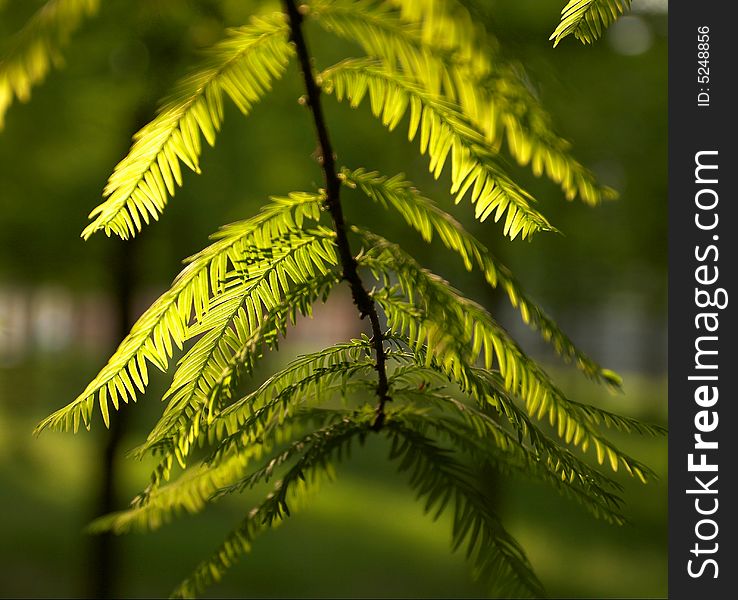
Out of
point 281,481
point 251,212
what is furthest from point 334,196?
point 251,212

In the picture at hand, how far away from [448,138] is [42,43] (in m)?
0.41

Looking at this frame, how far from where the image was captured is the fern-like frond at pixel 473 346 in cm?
77

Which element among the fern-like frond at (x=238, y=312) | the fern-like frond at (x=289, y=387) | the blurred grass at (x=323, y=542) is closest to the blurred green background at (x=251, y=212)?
the blurred grass at (x=323, y=542)

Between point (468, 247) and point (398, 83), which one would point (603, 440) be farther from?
point (398, 83)

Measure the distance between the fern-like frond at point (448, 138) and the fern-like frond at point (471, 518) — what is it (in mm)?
307

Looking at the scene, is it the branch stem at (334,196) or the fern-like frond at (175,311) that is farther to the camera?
the fern-like frond at (175,311)

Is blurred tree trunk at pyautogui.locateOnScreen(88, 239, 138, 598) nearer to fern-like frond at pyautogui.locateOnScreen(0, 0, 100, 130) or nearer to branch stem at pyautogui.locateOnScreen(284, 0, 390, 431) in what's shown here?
branch stem at pyautogui.locateOnScreen(284, 0, 390, 431)

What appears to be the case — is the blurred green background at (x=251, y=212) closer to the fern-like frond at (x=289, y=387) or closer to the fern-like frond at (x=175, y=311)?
the fern-like frond at (x=175, y=311)

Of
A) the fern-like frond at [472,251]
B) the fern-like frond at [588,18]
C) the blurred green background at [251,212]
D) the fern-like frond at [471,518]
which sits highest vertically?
the blurred green background at [251,212]

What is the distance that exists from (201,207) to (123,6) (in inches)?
67.3

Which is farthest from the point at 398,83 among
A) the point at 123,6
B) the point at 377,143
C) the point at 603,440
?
the point at 377,143

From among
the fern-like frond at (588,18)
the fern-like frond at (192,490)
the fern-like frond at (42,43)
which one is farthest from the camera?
the fern-like frond at (192,490)

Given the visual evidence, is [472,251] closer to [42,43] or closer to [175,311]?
[175,311]

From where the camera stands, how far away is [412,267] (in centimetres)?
84
